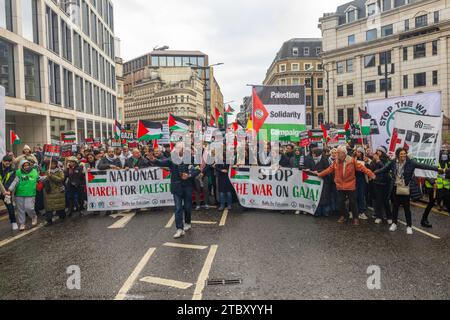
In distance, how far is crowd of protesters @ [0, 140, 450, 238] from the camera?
8.29 meters

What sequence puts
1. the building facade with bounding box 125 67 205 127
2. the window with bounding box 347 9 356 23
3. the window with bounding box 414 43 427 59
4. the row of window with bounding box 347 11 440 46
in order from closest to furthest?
1. the row of window with bounding box 347 11 440 46
2. the window with bounding box 414 43 427 59
3. the window with bounding box 347 9 356 23
4. the building facade with bounding box 125 67 205 127

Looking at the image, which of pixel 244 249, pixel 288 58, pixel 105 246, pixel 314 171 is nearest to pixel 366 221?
pixel 314 171

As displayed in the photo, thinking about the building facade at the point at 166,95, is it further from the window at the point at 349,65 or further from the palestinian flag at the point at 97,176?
the palestinian flag at the point at 97,176

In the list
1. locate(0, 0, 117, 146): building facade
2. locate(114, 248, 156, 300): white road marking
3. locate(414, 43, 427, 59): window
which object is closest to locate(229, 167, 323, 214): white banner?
locate(114, 248, 156, 300): white road marking

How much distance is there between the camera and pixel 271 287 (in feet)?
16.8

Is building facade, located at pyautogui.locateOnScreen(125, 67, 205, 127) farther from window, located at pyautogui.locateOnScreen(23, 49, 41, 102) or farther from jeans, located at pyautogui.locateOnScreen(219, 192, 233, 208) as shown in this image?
jeans, located at pyautogui.locateOnScreen(219, 192, 233, 208)

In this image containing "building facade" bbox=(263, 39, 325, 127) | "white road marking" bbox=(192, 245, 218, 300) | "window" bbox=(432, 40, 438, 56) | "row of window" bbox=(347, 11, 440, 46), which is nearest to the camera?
"white road marking" bbox=(192, 245, 218, 300)

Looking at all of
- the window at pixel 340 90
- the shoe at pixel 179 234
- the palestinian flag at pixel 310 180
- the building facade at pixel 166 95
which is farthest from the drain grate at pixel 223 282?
the building facade at pixel 166 95

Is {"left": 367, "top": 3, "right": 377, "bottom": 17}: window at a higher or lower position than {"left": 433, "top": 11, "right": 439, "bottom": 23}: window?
higher

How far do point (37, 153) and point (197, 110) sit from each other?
108130 mm

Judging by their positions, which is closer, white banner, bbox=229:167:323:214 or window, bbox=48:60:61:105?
white banner, bbox=229:167:323:214

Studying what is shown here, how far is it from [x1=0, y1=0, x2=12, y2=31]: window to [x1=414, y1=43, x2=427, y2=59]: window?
48.1 metres

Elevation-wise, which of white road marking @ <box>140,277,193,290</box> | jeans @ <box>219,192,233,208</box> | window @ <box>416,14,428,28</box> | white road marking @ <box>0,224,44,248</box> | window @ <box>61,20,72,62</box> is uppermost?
window @ <box>416,14,428,28</box>
